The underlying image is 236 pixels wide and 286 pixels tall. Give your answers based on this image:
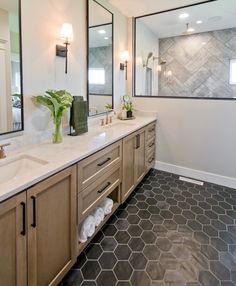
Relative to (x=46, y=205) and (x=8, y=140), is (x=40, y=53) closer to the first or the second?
(x=8, y=140)

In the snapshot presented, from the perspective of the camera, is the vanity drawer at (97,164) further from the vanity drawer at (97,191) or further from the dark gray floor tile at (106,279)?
the dark gray floor tile at (106,279)

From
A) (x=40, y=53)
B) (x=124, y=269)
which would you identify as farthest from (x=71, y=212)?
(x=40, y=53)

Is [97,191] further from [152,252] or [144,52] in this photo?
[144,52]

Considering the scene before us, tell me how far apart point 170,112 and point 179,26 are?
1767 millimetres

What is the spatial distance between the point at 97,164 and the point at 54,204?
1.88 feet

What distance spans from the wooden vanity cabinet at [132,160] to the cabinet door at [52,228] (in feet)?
3.26

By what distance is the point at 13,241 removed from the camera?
3.67ft

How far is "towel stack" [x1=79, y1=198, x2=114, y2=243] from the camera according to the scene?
1.80m

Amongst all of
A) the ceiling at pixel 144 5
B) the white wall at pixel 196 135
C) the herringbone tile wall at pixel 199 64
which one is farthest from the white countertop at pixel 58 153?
the herringbone tile wall at pixel 199 64

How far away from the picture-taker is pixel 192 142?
11.2ft

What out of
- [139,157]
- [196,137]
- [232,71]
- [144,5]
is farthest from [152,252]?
[232,71]

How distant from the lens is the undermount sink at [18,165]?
58.2 inches

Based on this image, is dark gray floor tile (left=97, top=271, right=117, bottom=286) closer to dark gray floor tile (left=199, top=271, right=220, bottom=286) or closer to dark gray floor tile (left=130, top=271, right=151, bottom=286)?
dark gray floor tile (left=130, top=271, right=151, bottom=286)

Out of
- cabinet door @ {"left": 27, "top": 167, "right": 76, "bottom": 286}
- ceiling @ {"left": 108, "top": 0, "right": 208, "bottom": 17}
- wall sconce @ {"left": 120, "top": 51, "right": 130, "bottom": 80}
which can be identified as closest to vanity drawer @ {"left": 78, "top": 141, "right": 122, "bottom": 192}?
cabinet door @ {"left": 27, "top": 167, "right": 76, "bottom": 286}
